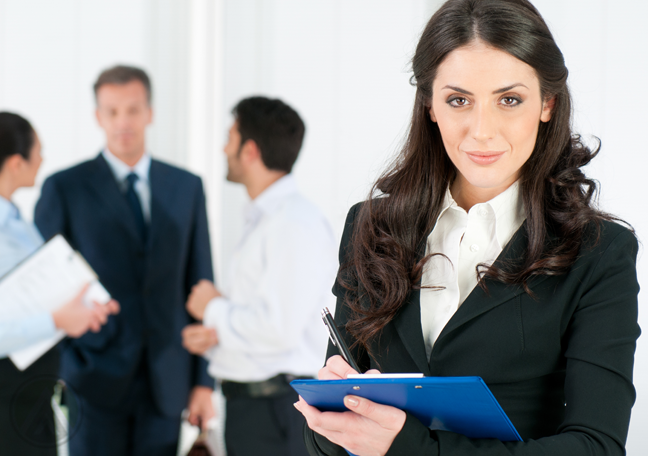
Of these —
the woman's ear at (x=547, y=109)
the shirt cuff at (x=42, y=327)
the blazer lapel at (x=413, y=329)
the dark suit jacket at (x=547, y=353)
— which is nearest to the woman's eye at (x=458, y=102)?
the woman's ear at (x=547, y=109)

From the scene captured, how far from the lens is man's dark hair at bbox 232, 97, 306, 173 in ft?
10.4

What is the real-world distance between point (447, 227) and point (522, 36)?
0.40 meters

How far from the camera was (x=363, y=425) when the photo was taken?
3.19 ft

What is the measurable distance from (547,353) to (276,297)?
1854mm

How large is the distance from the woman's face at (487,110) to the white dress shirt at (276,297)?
5.63 ft

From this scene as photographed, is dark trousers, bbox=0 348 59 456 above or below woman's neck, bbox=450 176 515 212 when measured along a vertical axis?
below

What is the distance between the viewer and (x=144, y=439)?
293 centimetres

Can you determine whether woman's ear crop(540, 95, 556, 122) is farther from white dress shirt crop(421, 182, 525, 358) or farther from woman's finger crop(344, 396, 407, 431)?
woman's finger crop(344, 396, 407, 431)

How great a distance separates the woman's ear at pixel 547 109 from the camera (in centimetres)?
123

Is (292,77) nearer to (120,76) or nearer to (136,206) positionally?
(120,76)

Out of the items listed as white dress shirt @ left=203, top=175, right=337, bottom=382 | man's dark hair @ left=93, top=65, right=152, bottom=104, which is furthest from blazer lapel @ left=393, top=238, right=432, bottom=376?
man's dark hair @ left=93, top=65, right=152, bottom=104

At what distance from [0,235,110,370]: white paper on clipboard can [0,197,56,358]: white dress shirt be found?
3 centimetres

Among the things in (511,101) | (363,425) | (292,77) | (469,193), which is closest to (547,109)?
(511,101)

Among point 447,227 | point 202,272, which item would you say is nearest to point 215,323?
point 202,272
